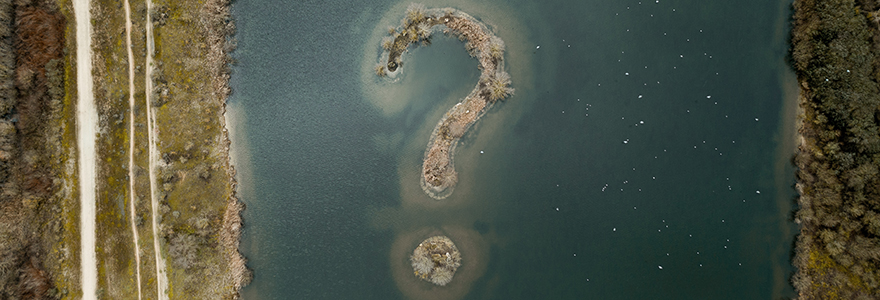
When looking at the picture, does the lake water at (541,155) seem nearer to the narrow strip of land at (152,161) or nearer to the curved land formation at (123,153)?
the curved land formation at (123,153)

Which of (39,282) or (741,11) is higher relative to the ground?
(741,11)

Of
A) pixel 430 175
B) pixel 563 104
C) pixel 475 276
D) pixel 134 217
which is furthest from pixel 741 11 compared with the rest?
pixel 134 217

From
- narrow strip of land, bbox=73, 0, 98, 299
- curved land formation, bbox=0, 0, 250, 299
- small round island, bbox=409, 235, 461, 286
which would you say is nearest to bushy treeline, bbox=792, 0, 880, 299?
small round island, bbox=409, 235, 461, 286

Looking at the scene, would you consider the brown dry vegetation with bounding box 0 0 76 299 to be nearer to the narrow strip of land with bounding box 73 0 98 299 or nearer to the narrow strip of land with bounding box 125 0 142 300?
the narrow strip of land with bounding box 73 0 98 299

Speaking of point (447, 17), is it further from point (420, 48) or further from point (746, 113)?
point (746, 113)

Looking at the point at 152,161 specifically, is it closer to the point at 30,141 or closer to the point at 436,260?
the point at 30,141

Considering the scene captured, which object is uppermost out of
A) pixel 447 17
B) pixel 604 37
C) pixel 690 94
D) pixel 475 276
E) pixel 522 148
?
pixel 447 17

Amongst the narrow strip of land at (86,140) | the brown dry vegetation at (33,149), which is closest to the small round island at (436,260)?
the narrow strip of land at (86,140)
